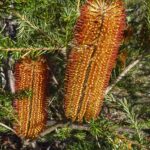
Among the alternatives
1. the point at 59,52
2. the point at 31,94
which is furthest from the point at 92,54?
the point at 59,52

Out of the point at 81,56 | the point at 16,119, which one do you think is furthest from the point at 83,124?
the point at 81,56

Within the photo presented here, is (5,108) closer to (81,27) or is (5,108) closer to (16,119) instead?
(16,119)

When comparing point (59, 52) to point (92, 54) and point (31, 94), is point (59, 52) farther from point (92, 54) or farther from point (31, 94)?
point (92, 54)

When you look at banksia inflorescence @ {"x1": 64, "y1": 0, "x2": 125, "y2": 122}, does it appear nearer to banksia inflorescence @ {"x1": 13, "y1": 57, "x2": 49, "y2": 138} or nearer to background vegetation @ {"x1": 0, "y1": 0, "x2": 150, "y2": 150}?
background vegetation @ {"x1": 0, "y1": 0, "x2": 150, "y2": 150}

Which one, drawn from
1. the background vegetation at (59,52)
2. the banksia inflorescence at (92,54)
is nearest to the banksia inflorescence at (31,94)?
the background vegetation at (59,52)

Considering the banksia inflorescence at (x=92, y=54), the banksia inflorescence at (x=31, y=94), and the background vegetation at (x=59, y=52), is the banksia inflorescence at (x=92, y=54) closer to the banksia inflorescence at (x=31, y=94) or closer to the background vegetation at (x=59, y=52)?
the background vegetation at (x=59, y=52)

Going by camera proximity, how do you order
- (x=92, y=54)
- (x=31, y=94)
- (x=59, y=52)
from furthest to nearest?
(x=59, y=52) → (x=31, y=94) → (x=92, y=54)

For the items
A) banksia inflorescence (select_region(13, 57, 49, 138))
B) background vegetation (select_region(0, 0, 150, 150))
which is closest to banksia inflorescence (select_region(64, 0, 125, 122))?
background vegetation (select_region(0, 0, 150, 150))
